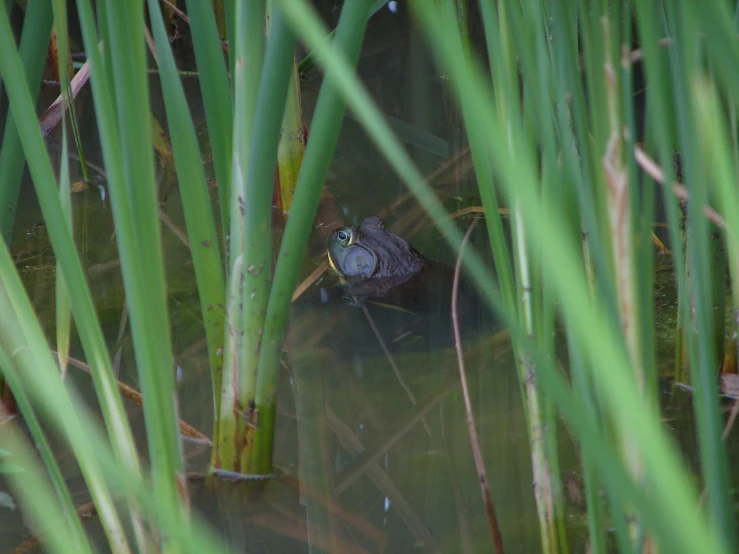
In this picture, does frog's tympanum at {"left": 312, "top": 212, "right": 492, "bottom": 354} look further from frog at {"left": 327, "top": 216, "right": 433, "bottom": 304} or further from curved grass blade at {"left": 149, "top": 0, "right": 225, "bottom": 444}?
curved grass blade at {"left": 149, "top": 0, "right": 225, "bottom": 444}

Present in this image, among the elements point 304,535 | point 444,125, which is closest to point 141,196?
point 304,535

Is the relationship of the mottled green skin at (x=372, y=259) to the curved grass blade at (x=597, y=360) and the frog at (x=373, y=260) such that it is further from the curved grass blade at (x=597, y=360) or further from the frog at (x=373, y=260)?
the curved grass blade at (x=597, y=360)

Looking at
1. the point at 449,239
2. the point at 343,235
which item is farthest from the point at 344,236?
the point at 449,239

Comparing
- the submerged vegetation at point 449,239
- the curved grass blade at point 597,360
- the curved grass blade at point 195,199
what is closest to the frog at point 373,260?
the submerged vegetation at point 449,239

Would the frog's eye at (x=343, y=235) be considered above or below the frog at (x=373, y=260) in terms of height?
above

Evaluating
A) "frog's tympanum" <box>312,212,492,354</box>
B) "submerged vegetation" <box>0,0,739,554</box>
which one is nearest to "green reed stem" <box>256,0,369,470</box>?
"submerged vegetation" <box>0,0,739,554</box>

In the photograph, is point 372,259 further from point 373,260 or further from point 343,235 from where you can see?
point 343,235

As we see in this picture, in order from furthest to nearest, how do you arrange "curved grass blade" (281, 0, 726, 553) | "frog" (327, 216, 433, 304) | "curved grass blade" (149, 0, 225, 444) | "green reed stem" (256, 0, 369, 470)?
1. "frog" (327, 216, 433, 304)
2. "curved grass blade" (149, 0, 225, 444)
3. "green reed stem" (256, 0, 369, 470)
4. "curved grass blade" (281, 0, 726, 553)
